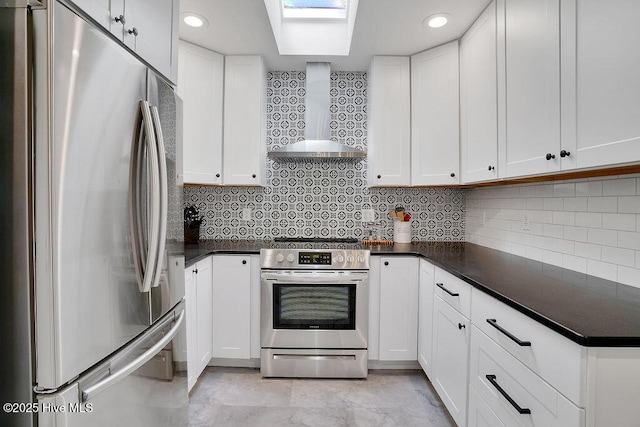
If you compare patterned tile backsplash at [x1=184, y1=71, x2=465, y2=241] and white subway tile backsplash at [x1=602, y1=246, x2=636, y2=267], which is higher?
patterned tile backsplash at [x1=184, y1=71, x2=465, y2=241]

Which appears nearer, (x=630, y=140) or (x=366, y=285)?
(x=630, y=140)

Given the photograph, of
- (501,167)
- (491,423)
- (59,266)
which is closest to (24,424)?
(59,266)

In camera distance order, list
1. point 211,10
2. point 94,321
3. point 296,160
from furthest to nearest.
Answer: point 296,160 → point 211,10 → point 94,321

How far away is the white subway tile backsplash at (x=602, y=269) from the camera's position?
1.47 meters

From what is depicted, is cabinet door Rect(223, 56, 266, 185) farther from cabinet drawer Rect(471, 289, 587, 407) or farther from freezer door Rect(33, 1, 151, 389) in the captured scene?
cabinet drawer Rect(471, 289, 587, 407)

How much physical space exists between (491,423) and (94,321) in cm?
149

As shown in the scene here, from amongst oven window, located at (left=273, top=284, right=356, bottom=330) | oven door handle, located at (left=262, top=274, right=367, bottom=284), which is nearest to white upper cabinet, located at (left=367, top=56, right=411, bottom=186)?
oven door handle, located at (left=262, top=274, right=367, bottom=284)

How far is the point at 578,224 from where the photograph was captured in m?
1.67

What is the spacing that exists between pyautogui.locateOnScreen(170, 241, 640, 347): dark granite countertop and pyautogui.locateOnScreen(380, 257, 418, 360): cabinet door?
20cm

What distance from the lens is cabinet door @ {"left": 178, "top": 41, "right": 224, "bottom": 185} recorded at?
2566 millimetres

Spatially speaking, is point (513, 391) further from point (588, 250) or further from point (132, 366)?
point (132, 366)

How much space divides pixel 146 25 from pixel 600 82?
169 cm

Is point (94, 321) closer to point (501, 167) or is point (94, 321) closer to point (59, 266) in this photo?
point (59, 266)

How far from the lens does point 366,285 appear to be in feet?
8.06
